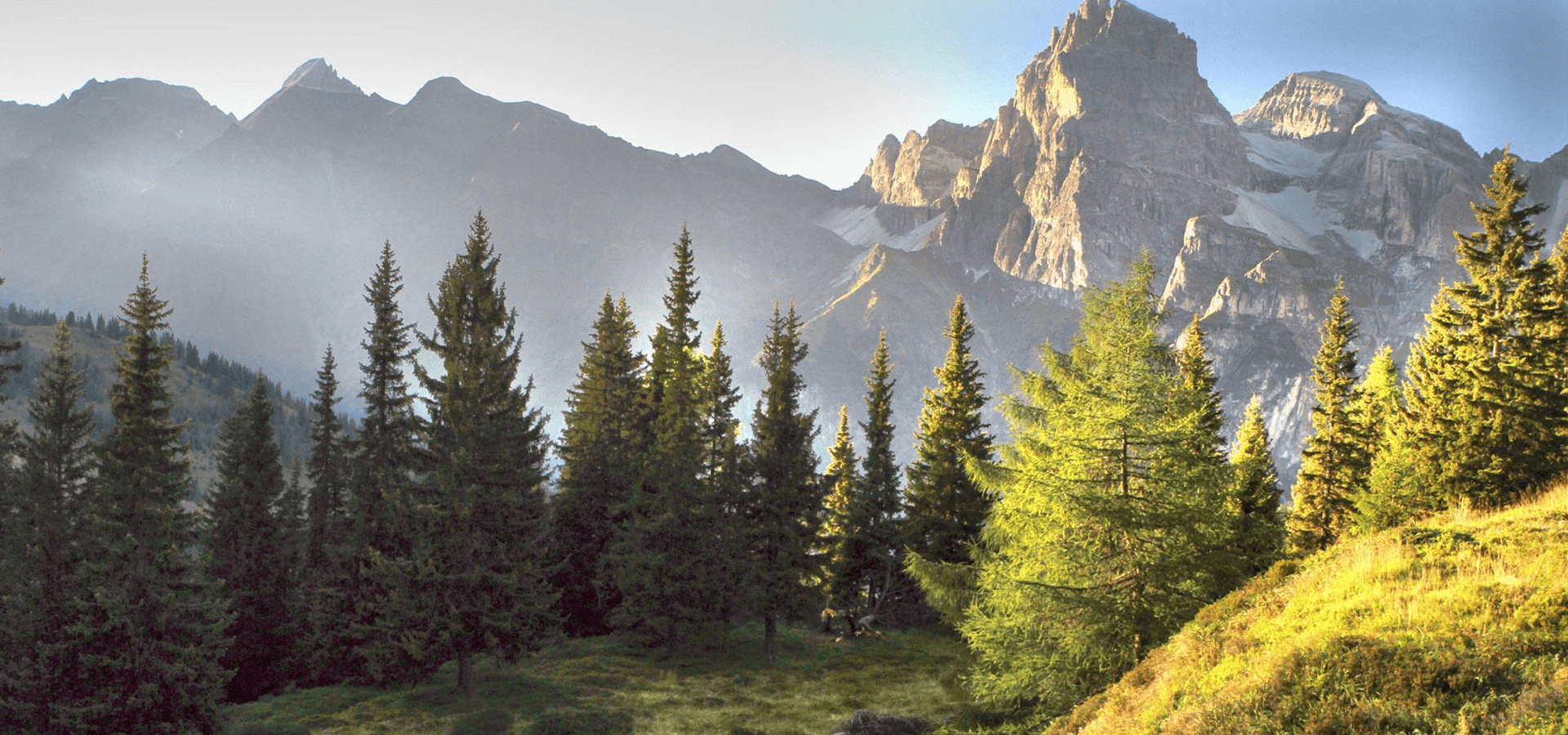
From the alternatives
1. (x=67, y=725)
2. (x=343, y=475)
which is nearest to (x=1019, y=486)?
(x=67, y=725)

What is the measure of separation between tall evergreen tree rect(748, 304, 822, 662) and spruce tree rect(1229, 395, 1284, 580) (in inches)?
668

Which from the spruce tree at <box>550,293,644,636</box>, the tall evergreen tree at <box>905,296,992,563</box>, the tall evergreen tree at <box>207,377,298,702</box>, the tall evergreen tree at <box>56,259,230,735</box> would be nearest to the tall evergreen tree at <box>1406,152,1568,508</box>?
the tall evergreen tree at <box>905,296,992,563</box>

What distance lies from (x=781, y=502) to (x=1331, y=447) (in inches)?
1032

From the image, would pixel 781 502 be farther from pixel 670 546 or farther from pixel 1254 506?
pixel 1254 506

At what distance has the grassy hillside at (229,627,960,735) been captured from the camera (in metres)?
27.8

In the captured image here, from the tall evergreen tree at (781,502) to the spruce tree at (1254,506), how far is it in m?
17.0

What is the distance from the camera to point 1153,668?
572 inches

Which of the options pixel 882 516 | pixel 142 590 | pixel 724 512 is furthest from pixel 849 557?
pixel 142 590

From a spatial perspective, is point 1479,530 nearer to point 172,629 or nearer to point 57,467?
point 172,629

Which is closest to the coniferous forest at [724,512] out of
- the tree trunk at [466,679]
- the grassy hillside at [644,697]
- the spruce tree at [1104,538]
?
the spruce tree at [1104,538]

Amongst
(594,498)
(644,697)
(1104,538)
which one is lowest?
(644,697)

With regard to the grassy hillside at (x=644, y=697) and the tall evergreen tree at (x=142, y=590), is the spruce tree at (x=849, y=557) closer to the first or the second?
the grassy hillside at (x=644, y=697)

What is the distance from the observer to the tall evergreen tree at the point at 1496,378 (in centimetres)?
2806

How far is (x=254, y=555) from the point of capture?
42719mm
